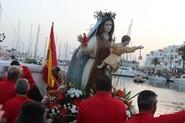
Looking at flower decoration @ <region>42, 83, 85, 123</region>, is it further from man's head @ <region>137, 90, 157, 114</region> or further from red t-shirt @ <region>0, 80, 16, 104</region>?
man's head @ <region>137, 90, 157, 114</region>

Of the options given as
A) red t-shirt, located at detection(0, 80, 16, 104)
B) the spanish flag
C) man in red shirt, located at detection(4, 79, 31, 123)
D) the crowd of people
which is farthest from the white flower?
the spanish flag

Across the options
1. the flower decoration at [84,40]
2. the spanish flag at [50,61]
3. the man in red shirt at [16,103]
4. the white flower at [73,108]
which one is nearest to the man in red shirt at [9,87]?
the man in red shirt at [16,103]

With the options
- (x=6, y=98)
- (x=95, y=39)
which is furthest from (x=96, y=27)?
(x=6, y=98)

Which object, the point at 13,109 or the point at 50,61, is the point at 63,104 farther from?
the point at 50,61

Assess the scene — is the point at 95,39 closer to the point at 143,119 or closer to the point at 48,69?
the point at 48,69

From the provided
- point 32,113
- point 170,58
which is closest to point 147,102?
point 32,113

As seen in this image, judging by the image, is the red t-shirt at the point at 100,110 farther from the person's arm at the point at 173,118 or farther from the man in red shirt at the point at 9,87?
the man in red shirt at the point at 9,87

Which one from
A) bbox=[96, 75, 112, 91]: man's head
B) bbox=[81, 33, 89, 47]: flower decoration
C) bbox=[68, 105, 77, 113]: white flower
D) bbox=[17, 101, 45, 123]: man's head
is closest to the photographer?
bbox=[17, 101, 45, 123]: man's head

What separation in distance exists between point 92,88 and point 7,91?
208 centimetres

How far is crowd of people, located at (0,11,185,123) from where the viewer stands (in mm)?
4984

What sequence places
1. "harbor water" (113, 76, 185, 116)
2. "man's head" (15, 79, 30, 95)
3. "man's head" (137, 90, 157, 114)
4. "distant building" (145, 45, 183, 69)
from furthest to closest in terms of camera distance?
"distant building" (145, 45, 183, 69) < "harbor water" (113, 76, 185, 116) < "man's head" (15, 79, 30, 95) < "man's head" (137, 90, 157, 114)

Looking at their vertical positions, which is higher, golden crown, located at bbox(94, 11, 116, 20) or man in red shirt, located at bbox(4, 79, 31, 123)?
golden crown, located at bbox(94, 11, 116, 20)

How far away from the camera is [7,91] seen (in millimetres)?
7008

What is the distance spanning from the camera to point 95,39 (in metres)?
8.87
